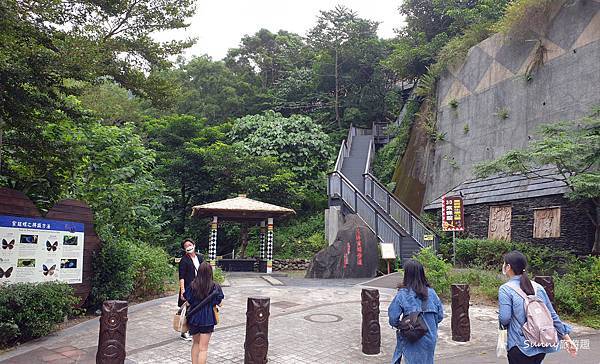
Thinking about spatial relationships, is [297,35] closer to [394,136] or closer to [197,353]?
[394,136]

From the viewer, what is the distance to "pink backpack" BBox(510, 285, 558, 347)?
139 inches

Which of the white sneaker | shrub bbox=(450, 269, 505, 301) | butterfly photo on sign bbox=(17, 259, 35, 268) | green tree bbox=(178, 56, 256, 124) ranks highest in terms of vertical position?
green tree bbox=(178, 56, 256, 124)

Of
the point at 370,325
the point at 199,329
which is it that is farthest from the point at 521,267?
the point at 199,329

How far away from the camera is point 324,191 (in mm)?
24938

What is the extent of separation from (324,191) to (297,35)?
726 inches

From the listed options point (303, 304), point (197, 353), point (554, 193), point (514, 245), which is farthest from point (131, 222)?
point (554, 193)

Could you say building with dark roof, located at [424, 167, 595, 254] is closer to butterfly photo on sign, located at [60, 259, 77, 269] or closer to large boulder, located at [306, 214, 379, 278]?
large boulder, located at [306, 214, 379, 278]

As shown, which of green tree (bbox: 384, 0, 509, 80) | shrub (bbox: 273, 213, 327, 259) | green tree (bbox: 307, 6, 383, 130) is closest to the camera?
shrub (bbox: 273, 213, 327, 259)

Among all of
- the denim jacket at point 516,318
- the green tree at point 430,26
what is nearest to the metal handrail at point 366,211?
the green tree at point 430,26

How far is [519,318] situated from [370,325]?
3.13 meters

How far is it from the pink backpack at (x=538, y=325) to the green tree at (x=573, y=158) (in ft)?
29.4

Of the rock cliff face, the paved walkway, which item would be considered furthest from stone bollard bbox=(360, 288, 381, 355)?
the rock cliff face

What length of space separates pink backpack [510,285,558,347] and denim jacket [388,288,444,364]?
753mm

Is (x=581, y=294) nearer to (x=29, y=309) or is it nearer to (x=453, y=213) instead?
(x=453, y=213)
